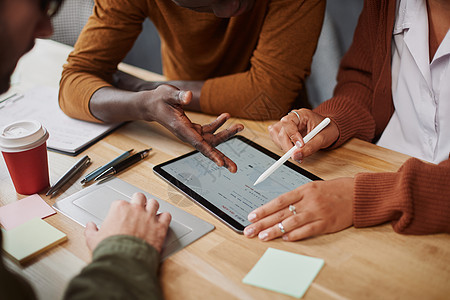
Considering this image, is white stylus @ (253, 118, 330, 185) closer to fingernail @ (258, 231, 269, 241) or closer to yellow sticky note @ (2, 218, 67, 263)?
fingernail @ (258, 231, 269, 241)

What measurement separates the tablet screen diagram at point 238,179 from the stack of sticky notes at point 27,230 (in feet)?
0.94

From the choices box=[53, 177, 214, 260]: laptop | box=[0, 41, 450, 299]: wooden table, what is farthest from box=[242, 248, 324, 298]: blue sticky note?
box=[53, 177, 214, 260]: laptop

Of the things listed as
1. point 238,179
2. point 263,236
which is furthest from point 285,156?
point 263,236

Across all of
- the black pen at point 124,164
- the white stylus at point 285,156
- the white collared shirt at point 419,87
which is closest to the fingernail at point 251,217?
the white stylus at point 285,156

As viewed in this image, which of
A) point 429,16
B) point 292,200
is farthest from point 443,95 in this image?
point 292,200

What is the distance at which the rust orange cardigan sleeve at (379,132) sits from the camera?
75 cm

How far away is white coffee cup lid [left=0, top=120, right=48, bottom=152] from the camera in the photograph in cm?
77

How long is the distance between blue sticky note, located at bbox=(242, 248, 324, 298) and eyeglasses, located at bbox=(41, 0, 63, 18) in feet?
1.91

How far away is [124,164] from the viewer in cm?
95

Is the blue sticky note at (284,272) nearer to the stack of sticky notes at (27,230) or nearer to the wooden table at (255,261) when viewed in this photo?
the wooden table at (255,261)

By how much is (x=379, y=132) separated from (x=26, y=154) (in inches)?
41.2

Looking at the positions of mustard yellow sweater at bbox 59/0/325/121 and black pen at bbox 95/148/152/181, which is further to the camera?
mustard yellow sweater at bbox 59/0/325/121

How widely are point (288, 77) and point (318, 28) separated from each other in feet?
0.57

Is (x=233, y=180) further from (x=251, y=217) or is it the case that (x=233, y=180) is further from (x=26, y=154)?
(x=26, y=154)
